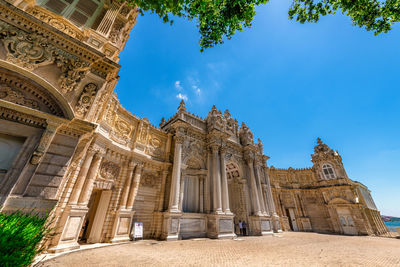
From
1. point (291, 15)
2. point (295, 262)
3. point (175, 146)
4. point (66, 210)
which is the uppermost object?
point (291, 15)

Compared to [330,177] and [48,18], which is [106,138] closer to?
[48,18]

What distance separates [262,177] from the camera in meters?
21.8

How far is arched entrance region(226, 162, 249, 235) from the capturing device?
17.5 meters

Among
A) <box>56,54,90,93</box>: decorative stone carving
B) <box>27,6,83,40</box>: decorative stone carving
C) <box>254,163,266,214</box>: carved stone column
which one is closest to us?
<box>56,54,90,93</box>: decorative stone carving

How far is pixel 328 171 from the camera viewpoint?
27000mm

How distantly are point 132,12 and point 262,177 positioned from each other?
72.4 feet

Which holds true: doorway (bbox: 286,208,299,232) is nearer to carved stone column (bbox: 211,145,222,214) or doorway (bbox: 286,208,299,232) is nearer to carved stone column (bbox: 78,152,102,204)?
carved stone column (bbox: 211,145,222,214)

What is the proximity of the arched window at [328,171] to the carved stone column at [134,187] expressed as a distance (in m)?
29.8

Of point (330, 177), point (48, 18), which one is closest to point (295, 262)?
point (48, 18)

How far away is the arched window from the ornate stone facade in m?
1.95

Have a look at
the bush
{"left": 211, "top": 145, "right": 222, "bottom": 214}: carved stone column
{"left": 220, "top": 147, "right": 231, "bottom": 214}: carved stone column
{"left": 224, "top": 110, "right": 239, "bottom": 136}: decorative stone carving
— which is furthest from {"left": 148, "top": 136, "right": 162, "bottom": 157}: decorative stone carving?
the bush

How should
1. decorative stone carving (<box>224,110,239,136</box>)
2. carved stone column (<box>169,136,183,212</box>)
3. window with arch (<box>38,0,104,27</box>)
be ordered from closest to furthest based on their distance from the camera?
window with arch (<box>38,0,104,27</box>) → carved stone column (<box>169,136,183,212</box>) → decorative stone carving (<box>224,110,239,136</box>)

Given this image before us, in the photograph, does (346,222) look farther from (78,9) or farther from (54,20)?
(78,9)

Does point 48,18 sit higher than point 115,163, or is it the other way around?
point 48,18
